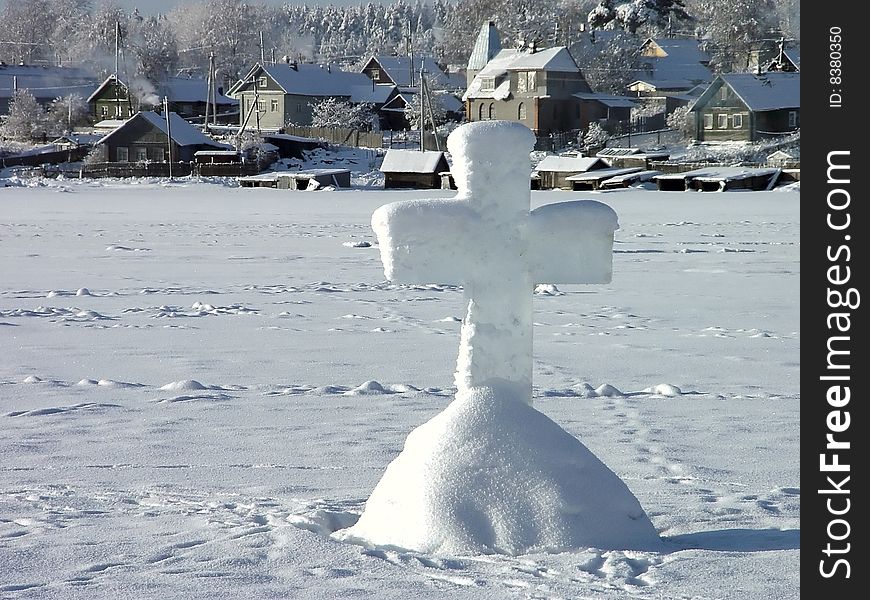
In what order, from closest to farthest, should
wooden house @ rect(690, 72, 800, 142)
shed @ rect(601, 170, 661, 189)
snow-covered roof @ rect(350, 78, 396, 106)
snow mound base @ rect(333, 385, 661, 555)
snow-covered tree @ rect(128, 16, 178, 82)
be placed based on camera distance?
snow mound base @ rect(333, 385, 661, 555) < shed @ rect(601, 170, 661, 189) < wooden house @ rect(690, 72, 800, 142) < snow-covered roof @ rect(350, 78, 396, 106) < snow-covered tree @ rect(128, 16, 178, 82)

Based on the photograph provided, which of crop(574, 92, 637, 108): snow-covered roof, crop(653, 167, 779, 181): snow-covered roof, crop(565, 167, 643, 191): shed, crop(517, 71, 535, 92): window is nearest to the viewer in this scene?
crop(653, 167, 779, 181): snow-covered roof

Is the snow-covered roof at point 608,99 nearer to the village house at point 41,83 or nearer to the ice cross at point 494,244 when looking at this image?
the village house at point 41,83

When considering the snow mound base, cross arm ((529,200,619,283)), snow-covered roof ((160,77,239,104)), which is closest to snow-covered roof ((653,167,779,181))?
cross arm ((529,200,619,283))

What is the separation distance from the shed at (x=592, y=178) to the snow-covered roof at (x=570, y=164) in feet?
1.49

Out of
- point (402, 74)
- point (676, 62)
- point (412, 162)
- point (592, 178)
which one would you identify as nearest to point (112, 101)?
point (402, 74)

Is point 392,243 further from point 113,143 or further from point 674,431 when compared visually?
point 113,143

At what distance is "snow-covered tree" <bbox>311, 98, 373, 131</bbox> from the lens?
8500cm

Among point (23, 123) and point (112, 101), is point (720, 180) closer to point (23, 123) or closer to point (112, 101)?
point (23, 123)

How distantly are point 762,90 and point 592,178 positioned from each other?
1919cm

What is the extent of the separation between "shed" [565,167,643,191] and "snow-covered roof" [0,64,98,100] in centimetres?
5812

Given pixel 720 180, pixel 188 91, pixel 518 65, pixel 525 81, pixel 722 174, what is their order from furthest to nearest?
pixel 188 91 < pixel 518 65 < pixel 525 81 < pixel 722 174 < pixel 720 180

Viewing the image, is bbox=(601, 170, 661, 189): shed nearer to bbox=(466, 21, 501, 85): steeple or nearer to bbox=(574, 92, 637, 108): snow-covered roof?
bbox=(574, 92, 637, 108): snow-covered roof

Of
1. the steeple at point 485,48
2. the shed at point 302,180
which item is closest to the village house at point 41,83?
the steeple at point 485,48

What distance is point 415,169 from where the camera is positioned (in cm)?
5809
